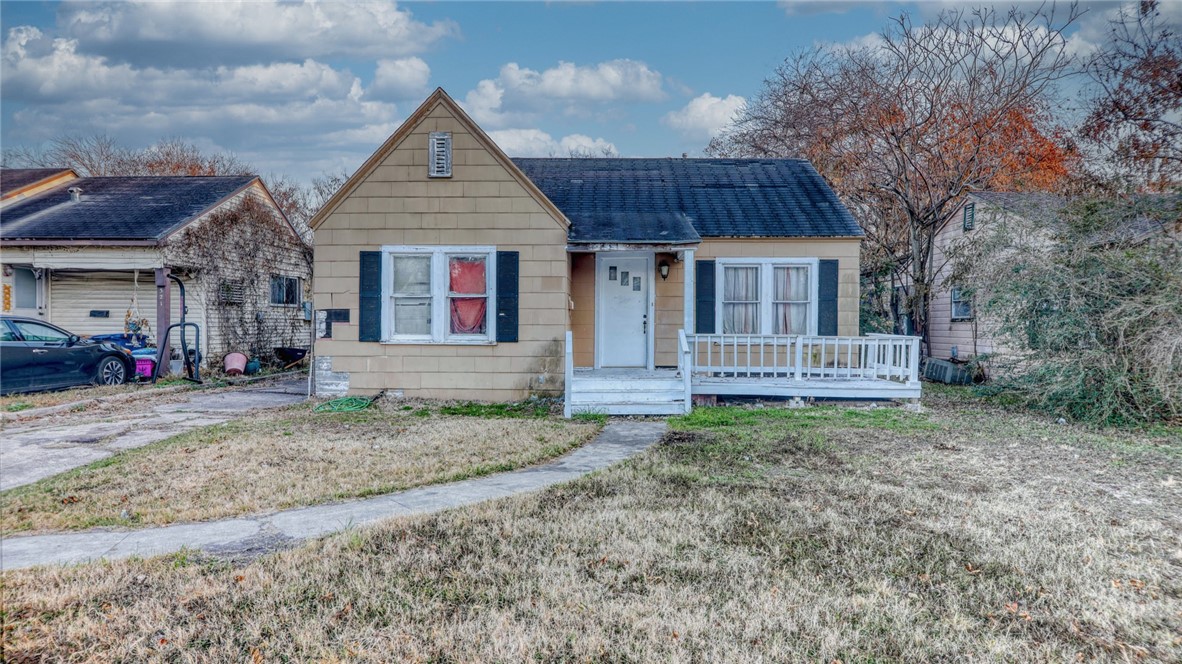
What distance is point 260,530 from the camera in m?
4.26

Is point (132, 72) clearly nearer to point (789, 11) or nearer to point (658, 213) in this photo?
point (658, 213)

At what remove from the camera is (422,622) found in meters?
3.03

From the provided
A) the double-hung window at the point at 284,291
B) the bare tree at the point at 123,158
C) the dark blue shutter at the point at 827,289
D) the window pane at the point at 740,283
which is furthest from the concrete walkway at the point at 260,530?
the bare tree at the point at 123,158

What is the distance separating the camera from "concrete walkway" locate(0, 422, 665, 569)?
388 cm

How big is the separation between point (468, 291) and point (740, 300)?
4.51m

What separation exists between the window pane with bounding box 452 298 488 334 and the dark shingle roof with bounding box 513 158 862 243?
1.81 metres

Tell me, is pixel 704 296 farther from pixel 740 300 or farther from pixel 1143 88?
pixel 1143 88

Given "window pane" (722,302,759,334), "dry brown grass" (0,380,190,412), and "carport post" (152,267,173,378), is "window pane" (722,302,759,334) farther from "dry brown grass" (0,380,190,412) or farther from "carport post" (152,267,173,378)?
"carport post" (152,267,173,378)

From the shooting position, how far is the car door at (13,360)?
1007 centimetres

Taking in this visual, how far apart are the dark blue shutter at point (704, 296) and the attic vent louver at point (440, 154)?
432cm

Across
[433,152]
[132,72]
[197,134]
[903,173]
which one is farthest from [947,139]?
[197,134]

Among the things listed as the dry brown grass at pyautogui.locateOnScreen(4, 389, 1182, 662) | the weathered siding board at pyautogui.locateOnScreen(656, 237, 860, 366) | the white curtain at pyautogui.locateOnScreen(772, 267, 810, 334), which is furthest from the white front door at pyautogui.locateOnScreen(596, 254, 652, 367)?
the dry brown grass at pyautogui.locateOnScreen(4, 389, 1182, 662)

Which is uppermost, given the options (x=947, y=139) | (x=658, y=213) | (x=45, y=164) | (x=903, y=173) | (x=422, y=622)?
(x=45, y=164)

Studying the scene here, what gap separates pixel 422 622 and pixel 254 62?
12122 mm
